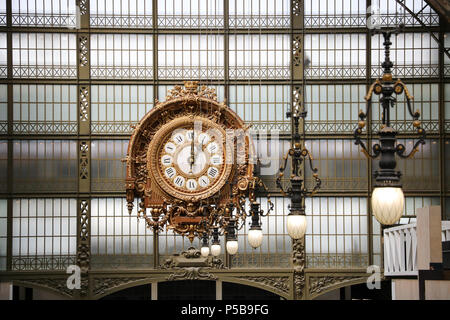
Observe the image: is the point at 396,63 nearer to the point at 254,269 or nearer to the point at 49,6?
the point at 254,269

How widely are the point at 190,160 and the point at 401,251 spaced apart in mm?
6279

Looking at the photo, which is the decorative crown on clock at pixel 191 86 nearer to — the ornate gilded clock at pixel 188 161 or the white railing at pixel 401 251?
the ornate gilded clock at pixel 188 161

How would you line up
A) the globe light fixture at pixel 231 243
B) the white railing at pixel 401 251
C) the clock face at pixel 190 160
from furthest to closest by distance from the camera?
the clock face at pixel 190 160
the white railing at pixel 401 251
the globe light fixture at pixel 231 243

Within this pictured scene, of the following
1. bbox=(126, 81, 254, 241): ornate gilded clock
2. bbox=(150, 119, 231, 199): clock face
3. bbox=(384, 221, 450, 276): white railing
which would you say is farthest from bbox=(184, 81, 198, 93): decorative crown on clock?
bbox=(384, 221, 450, 276): white railing

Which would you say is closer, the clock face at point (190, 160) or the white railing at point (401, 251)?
the white railing at point (401, 251)

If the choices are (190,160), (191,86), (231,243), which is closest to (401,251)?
(231,243)

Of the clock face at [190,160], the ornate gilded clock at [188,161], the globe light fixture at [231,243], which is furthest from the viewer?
the clock face at [190,160]

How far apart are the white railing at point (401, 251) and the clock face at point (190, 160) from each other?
474cm

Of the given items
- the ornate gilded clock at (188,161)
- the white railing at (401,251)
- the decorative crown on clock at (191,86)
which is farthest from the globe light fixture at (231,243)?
the decorative crown on clock at (191,86)

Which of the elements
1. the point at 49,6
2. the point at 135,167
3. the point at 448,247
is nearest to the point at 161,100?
the point at 135,167

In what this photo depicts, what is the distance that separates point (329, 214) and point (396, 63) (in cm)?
457

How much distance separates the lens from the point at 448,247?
1670 centimetres

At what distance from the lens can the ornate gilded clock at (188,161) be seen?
2598 cm

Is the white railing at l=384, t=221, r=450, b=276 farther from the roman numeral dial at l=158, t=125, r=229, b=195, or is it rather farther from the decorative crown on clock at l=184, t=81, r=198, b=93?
the decorative crown on clock at l=184, t=81, r=198, b=93
